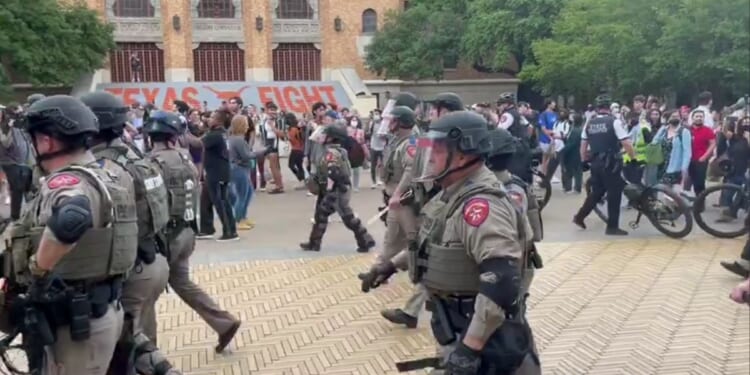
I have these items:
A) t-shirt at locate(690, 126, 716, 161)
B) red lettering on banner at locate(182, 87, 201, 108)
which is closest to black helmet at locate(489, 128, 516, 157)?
t-shirt at locate(690, 126, 716, 161)

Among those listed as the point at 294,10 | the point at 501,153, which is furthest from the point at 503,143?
the point at 294,10

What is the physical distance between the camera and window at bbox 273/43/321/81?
39938mm

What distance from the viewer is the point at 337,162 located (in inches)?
356

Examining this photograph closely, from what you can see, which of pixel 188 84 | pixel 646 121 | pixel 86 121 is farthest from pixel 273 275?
pixel 188 84

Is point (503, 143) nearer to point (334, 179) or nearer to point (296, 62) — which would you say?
point (334, 179)

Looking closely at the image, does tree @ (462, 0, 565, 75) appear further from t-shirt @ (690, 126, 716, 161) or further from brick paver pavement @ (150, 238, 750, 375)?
brick paver pavement @ (150, 238, 750, 375)

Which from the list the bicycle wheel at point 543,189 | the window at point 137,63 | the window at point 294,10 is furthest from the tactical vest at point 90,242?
the window at point 294,10

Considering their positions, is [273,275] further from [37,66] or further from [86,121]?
[37,66]

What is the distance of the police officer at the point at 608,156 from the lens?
10242 millimetres

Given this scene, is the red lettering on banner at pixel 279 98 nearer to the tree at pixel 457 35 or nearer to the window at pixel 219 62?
the window at pixel 219 62

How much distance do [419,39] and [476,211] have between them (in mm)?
34663

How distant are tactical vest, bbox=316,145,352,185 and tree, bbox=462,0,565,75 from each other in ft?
Result: 82.1

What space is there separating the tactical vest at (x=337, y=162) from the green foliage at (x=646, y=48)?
12731mm

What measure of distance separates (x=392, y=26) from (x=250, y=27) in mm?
6839
